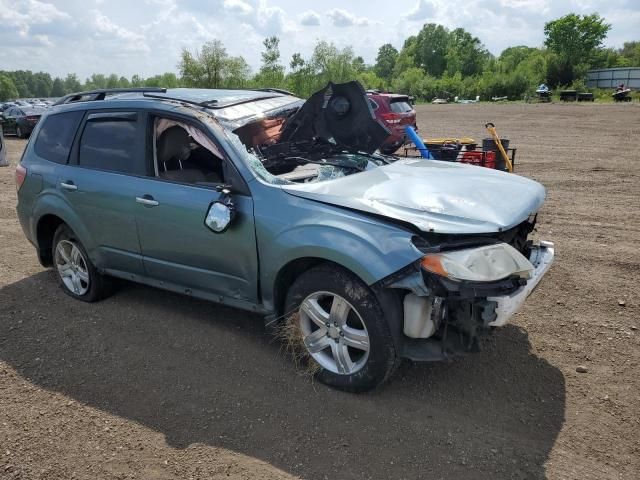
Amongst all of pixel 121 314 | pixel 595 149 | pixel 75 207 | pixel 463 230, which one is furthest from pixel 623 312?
pixel 595 149

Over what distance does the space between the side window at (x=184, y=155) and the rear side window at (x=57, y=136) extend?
1.05 m

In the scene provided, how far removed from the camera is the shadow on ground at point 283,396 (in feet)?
9.52

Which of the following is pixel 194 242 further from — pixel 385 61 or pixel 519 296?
pixel 385 61

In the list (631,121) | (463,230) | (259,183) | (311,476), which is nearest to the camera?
(311,476)

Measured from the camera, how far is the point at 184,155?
14.6 ft

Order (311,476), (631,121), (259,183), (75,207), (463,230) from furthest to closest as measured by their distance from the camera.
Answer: (631,121), (75,207), (259,183), (463,230), (311,476)

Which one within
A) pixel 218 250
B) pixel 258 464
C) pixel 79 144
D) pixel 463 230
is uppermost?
pixel 79 144

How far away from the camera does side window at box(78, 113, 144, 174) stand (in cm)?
432

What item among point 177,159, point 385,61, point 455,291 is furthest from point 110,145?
point 385,61

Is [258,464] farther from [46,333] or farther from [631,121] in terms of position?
[631,121]

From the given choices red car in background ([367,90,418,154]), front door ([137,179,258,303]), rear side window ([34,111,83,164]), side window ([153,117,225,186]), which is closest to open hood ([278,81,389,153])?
side window ([153,117,225,186])

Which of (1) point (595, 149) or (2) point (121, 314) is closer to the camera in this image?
(2) point (121, 314)

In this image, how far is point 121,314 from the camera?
4766 millimetres

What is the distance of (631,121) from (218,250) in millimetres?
23341
